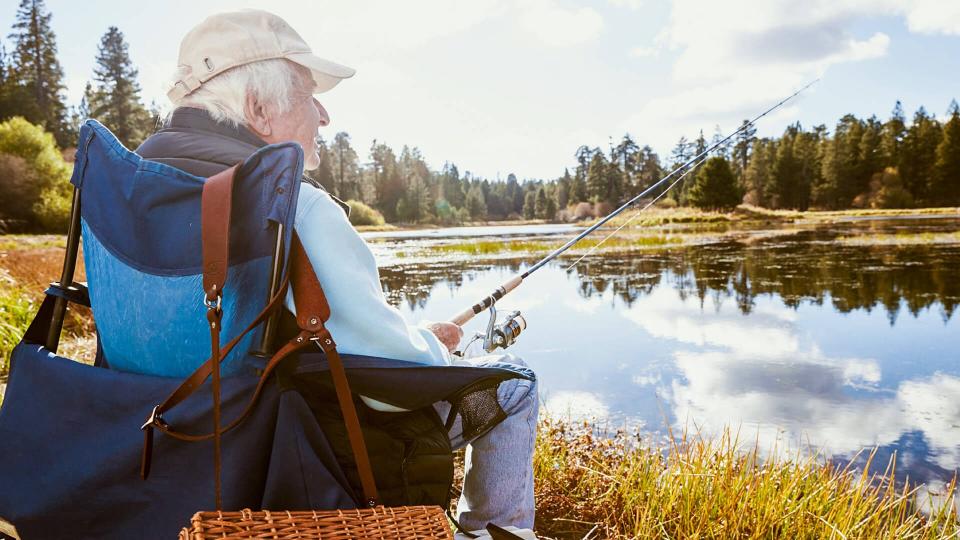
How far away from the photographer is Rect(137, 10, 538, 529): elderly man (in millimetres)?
1508

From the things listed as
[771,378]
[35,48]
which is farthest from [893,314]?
[35,48]

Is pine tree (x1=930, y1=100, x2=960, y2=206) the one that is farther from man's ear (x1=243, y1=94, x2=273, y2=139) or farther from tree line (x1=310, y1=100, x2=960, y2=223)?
man's ear (x1=243, y1=94, x2=273, y2=139)

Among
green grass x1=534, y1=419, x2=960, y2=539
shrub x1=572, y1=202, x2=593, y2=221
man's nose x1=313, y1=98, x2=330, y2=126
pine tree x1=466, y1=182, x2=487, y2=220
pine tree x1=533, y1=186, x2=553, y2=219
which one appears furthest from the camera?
pine tree x1=466, y1=182, x2=487, y2=220

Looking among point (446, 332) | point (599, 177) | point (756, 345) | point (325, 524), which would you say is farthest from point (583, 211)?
point (325, 524)

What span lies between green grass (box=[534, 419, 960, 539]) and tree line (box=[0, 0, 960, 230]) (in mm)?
26329

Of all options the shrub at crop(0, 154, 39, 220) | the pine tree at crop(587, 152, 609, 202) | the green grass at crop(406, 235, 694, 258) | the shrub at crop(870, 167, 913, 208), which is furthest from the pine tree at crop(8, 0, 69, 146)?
the shrub at crop(870, 167, 913, 208)

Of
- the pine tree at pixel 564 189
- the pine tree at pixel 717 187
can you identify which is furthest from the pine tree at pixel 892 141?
the pine tree at pixel 564 189

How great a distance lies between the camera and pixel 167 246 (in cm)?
148

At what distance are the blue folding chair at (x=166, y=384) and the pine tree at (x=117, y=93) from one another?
46344 millimetres

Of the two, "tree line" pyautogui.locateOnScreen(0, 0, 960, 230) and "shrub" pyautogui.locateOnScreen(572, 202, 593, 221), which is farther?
"shrub" pyautogui.locateOnScreen(572, 202, 593, 221)

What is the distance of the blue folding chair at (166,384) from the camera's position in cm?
143

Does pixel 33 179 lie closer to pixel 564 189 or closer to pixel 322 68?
pixel 322 68

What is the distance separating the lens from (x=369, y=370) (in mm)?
1515

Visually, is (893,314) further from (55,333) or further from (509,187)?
(509,187)
